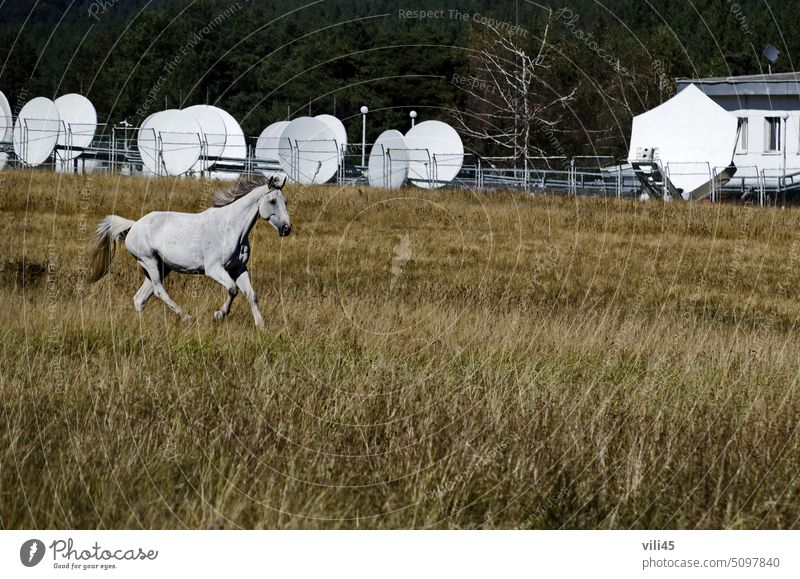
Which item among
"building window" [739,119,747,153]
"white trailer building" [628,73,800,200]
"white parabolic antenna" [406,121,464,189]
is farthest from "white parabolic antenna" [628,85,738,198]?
"building window" [739,119,747,153]

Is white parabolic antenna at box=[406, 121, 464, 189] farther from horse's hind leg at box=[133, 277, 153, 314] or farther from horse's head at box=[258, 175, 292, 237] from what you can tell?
horse's head at box=[258, 175, 292, 237]

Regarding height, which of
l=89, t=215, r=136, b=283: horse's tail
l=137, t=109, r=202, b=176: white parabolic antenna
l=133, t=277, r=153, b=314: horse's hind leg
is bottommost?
l=133, t=277, r=153, b=314: horse's hind leg

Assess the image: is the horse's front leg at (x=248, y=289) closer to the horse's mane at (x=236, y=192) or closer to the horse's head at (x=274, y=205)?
the horse's head at (x=274, y=205)

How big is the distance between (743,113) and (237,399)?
42141mm

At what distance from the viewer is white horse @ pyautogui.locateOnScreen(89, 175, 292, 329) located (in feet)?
33.9

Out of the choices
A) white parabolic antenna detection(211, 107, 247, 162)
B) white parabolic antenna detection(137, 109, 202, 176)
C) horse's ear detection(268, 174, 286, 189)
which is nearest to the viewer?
horse's ear detection(268, 174, 286, 189)

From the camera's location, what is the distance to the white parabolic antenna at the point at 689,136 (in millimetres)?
38803

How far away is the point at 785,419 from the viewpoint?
800 centimetres

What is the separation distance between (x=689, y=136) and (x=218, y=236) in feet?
105

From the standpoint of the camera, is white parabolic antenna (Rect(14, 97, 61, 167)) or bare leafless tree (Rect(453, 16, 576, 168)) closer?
white parabolic antenna (Rect(14, 97, 61, 167))

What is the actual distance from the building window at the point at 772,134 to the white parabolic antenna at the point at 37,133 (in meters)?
27.4

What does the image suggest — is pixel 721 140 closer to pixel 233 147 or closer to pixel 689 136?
pixel 689 136

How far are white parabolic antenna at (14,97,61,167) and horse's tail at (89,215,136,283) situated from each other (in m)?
27.8

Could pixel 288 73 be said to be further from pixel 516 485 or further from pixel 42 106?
pixel 516 485
